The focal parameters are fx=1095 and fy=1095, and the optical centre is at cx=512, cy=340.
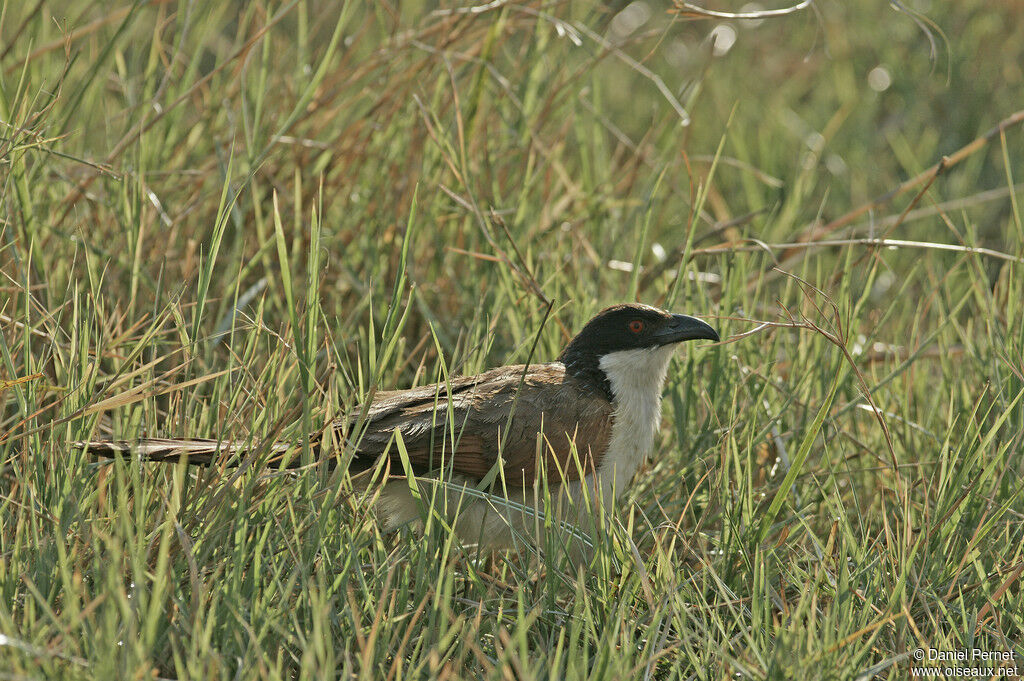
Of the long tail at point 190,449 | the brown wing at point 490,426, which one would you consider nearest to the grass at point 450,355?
the long tail at point 190,449

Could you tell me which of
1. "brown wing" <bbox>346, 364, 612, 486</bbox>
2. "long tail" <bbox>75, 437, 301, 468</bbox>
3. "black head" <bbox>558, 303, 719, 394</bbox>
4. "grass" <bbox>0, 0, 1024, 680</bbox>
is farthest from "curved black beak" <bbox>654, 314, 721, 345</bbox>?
"long tail" <bbox>75, 437, 301, 468</bbox>

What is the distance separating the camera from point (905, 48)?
703cm

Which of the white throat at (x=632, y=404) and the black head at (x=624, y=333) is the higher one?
the black head at (x=624, y=333)

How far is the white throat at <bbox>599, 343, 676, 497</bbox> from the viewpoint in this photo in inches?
136

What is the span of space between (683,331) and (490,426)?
2.34 ft

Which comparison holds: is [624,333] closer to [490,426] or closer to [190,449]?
[490,426]

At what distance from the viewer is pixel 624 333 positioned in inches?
142

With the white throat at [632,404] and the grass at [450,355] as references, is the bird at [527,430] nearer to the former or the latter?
the white throat at [632,404]

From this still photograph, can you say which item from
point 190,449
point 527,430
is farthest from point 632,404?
point 190,449

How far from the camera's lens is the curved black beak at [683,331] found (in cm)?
346

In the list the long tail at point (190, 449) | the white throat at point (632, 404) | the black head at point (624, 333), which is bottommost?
the white throat at point (632, 404)

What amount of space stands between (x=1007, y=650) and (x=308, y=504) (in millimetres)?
1673

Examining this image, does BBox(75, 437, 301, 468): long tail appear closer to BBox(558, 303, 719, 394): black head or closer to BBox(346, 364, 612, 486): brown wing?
BBox(346, 364, 612, 486): brown wing

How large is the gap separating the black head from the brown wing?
0.68 feet
